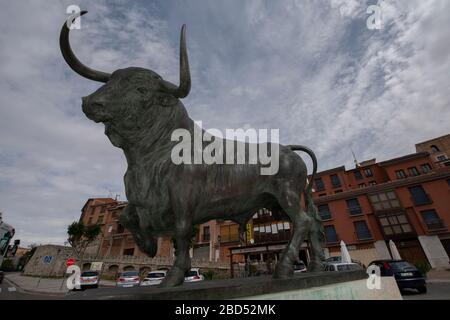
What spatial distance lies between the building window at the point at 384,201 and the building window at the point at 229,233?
1738 centimetres

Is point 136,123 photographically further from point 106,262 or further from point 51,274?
point 51,274

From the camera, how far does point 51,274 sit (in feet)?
117

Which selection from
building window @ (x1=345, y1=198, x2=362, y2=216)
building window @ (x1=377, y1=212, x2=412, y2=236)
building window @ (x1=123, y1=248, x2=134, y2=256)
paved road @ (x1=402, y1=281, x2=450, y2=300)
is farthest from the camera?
building window @ (x1=123, y1=248, x2=134, y2=256)

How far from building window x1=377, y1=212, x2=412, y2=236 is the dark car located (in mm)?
17041

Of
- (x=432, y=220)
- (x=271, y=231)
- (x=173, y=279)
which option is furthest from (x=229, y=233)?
(x=173, y=279)

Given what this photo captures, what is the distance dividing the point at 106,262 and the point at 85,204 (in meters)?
31.1

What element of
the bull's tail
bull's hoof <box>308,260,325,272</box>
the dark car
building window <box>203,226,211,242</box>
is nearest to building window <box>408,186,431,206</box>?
the dark car

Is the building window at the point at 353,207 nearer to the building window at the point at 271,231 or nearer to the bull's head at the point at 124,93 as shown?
the building window at the point at 271,231

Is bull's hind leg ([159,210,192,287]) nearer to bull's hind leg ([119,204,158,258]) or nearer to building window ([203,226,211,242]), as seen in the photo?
bull's hind leg ([119,204,158,258])

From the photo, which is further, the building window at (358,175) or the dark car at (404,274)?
the building window at (358,175)

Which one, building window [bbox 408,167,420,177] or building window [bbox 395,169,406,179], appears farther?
building window [bbox 395,169,406,179]

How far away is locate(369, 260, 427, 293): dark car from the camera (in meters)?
10.8

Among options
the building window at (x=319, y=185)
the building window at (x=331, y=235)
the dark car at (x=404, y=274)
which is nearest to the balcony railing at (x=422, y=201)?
the building window at (x=331, y=235)

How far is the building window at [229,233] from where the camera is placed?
112ft
